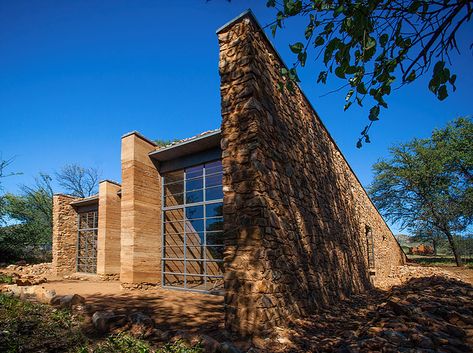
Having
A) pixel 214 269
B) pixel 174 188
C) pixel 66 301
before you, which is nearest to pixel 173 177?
pixel 174 188

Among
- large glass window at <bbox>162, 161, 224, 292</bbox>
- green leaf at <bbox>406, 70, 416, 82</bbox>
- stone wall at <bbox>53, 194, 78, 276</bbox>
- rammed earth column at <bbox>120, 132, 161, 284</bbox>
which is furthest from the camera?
stone wall at <bbox>53, 194, 78, 276</bbox>

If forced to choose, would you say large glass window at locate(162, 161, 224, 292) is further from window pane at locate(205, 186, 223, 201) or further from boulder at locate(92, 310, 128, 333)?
boulder at locate(92, 310, 128, 333)

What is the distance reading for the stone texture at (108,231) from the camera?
1213cm

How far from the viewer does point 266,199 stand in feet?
13.7

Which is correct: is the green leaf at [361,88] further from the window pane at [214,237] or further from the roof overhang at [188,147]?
the window pane at [214,237]

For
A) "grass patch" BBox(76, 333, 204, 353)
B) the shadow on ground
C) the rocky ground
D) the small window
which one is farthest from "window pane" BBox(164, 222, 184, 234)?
the small window

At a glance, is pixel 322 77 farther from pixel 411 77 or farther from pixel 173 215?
pixel 173 215

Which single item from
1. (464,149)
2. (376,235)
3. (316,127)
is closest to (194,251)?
(316,127)

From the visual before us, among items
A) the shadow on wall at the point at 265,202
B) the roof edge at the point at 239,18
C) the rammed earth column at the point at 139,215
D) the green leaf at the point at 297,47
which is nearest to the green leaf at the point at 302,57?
the green leaf at the point at 297,47

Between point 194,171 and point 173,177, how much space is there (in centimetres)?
114

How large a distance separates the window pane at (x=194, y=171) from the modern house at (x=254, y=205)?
0.12 ft

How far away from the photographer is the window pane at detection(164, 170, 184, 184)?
10141mm

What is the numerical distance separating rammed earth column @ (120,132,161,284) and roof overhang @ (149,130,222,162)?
0.46 meters

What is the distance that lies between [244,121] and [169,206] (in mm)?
6493
